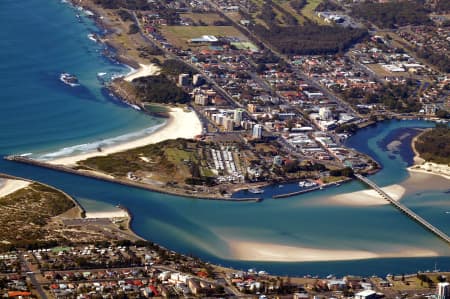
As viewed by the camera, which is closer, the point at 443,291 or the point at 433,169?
the point at 443,291

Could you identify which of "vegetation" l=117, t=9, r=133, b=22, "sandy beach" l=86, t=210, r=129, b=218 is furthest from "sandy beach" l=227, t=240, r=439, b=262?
"vegetation" l=117, t=9, r=133, b=22

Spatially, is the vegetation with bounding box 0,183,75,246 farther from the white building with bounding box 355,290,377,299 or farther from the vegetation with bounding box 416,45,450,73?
the vegetation with bounding box 416,45,450,73

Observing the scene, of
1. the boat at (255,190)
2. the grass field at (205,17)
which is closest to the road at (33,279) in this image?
the boat at (255,190)

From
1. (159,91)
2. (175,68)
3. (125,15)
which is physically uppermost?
(125,15)

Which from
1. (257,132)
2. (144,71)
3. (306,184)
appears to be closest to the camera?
(306,184)

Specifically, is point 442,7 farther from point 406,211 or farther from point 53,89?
point 406,211

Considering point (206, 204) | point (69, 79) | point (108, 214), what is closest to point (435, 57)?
point (69, 79)
